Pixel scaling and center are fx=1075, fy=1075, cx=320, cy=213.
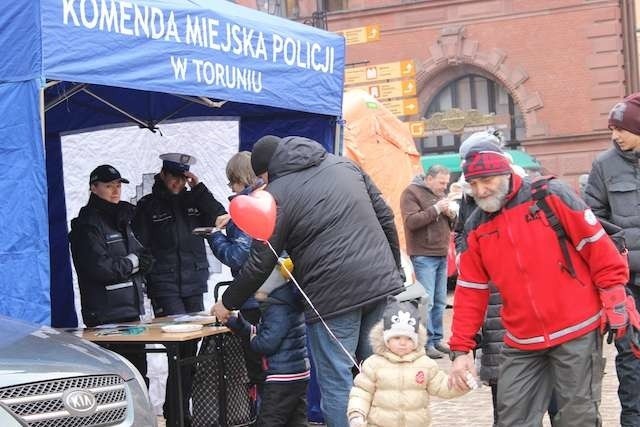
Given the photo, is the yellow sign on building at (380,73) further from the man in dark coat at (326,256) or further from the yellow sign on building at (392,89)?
the man in dark coat at (326,256)

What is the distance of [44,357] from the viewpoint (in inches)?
189

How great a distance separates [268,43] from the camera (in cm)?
725

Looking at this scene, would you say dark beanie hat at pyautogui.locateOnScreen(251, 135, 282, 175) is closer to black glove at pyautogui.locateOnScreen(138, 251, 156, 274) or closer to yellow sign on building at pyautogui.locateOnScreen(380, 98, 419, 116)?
black glove at pyautogui.locateOnScreen(138, 251, 156, 274)

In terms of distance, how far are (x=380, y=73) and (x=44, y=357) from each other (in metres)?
20.0

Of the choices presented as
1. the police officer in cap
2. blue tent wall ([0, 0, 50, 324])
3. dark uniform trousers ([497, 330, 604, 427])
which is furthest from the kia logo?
the police officer in cap

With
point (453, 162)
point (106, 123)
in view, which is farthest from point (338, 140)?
point (453, 162)

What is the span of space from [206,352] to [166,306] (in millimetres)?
978

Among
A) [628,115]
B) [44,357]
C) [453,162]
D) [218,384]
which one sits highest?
[453,162]

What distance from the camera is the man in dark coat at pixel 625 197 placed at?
6477 mm

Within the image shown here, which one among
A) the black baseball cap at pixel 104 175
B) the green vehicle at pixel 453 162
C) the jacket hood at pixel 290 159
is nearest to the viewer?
the jacket hood at pixel 290 159

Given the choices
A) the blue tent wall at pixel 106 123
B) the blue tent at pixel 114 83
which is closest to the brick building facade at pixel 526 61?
the blue tent wall at pixel 106 123

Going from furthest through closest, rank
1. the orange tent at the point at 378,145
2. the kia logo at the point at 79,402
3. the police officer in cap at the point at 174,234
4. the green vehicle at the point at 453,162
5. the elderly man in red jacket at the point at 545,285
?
1. the green vehicle at the point at 453,162
2. the orange tent at the point at 378,145
3. the police officer in cap at the point at 174,234
4. the elderly man in red jacket at the point at 545,285
5. the kia logo at the point at 79,402

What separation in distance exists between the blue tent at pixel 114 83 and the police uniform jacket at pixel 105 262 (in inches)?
22.8

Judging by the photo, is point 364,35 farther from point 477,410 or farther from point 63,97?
point 63,97
